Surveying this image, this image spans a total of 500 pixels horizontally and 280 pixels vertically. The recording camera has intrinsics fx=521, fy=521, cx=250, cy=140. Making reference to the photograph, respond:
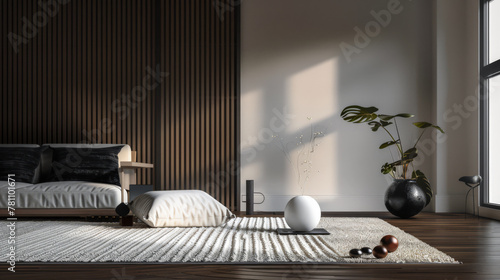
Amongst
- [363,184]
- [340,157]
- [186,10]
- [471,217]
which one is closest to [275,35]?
[186,10]

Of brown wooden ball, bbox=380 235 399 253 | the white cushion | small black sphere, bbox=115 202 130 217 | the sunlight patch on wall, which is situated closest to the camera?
brown wooden ball, bbox=380 235 399 253

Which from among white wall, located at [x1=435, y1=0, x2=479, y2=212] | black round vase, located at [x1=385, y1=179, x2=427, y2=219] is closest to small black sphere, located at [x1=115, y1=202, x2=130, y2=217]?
black round vase, located at [x1=385, y1=179, x2=427, y2=219]

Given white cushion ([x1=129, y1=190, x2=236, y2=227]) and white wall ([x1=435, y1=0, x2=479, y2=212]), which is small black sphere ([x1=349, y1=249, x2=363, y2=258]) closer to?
white cushion ([x1=129, y1=190, x2=236, y2=227])

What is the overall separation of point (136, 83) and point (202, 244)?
11.4 ft

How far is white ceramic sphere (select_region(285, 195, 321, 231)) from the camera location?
3.71 metres

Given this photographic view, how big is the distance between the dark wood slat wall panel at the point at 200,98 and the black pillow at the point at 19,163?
148 centimetres

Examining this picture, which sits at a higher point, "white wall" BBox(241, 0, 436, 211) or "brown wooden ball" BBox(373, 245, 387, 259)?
"white wall" BBox(241, 0, 436, 211)

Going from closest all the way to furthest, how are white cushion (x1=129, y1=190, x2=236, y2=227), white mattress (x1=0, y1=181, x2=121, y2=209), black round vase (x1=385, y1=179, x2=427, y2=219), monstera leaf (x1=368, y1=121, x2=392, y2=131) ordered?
white cushion (x1=129, y1=190, x2=236, y2=227) → white mattress (x1=0, y1=181, x2=121, y2=209) → black round vase (x1=385, y1=179, x2=427, y2=219) → monstera leaf (x1=368, y1=121, x2=392, y2=131)

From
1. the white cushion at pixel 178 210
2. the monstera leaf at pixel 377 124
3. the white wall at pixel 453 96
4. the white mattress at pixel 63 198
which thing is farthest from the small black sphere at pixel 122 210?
the white wall at pixel 453 96

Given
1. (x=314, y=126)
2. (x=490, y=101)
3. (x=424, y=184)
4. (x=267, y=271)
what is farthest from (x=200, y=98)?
(x=267, y=271)

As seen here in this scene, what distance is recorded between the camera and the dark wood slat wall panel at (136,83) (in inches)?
246

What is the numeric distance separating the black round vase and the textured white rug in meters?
0.86

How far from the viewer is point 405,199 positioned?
525 centimetres

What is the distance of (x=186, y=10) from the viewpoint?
6395 mm
